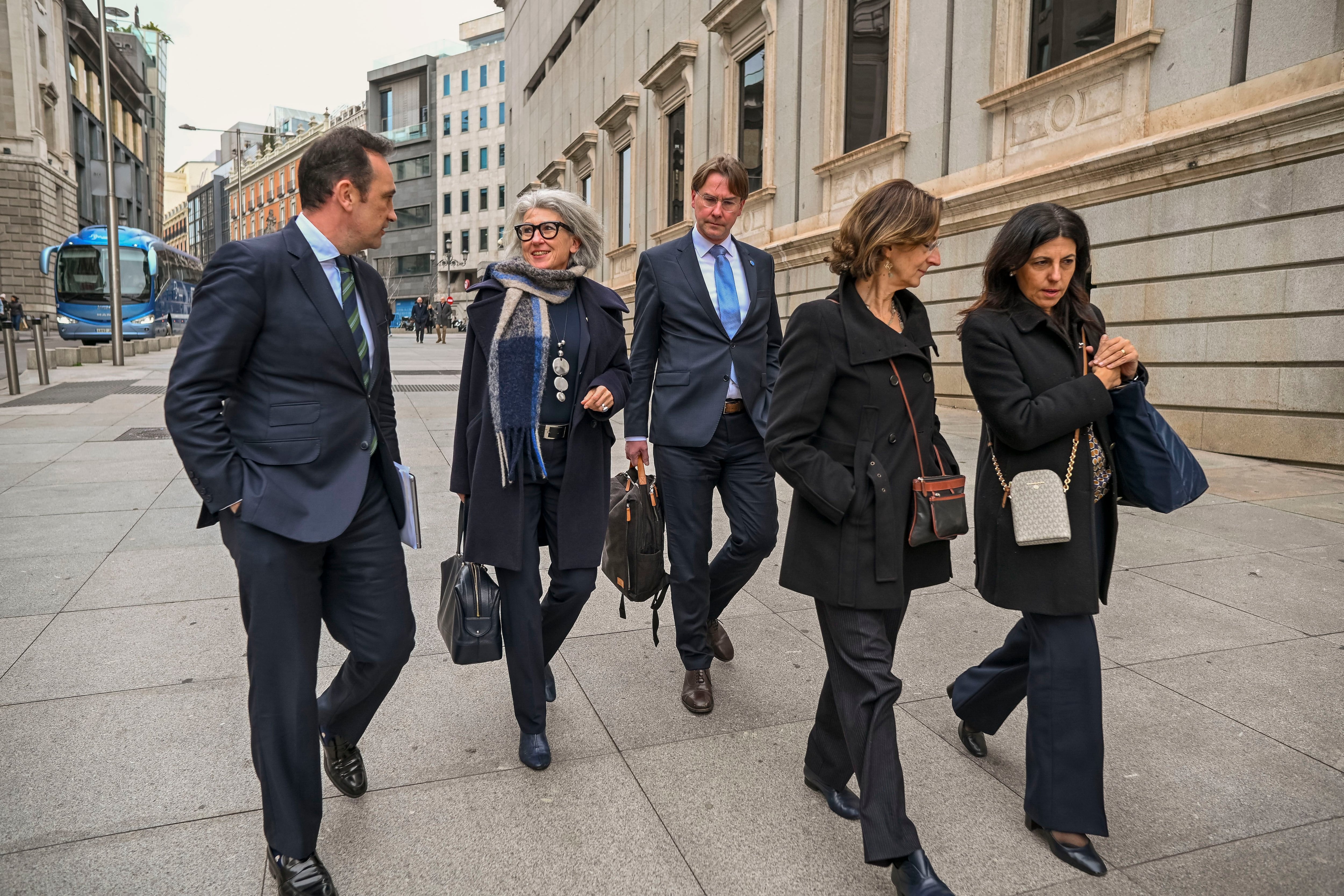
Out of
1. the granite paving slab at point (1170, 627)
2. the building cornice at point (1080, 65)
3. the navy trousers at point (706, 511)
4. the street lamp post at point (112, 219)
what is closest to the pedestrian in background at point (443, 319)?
the street lamp post at point (112, 219)

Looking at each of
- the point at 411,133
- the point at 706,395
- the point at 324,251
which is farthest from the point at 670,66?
the point at 411,133

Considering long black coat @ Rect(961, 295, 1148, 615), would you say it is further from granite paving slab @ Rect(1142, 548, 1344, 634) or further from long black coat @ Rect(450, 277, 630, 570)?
granite paving slab @ Rect(1142, 548, 1344, 634)

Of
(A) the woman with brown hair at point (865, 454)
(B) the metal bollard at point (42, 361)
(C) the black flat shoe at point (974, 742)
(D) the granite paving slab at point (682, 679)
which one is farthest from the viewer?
(B) the metal bollard at point (42, 361)

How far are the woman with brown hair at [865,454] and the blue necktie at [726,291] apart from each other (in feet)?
4.21

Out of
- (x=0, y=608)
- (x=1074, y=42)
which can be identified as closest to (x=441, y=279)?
(x=1074, y=42)

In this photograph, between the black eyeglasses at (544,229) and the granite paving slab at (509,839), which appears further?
the black eyeglasses at (544,229)

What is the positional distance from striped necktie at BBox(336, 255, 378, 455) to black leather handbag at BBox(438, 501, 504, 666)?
0.71 m

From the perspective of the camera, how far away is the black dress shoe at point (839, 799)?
285cm

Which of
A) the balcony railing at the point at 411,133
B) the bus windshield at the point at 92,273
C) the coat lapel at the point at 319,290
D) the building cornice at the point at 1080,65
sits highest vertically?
the balcony railing at the point at 411,133

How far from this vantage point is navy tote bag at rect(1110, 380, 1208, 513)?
264 centimetres

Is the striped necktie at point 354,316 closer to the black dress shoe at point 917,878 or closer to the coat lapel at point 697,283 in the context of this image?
the coat lapel at point 697,283

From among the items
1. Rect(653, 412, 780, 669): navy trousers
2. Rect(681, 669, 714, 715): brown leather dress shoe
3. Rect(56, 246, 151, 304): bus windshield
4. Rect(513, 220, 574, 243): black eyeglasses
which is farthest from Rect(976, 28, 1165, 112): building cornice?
Rect(56, 246, 151, 304): bus windshield

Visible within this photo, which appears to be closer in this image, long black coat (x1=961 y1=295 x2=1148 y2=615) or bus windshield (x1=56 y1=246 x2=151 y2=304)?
long black coat (x1=961 y1=295 x2=1148 y2=615)

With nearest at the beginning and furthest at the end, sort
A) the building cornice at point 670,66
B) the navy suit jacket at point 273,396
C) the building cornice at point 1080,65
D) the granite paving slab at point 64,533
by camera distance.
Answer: the navy suit jacket at point 273,396
the granite paving slab at point 64,533
the building cornice at point 1080,65
the building cornice at point 670,66
